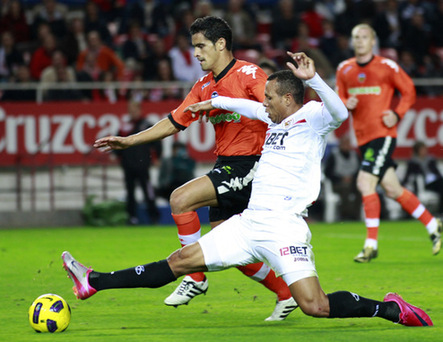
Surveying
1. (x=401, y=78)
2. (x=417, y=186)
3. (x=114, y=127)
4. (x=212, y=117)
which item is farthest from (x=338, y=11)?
(x=212, y=117)

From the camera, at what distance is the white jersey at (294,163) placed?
5539mm

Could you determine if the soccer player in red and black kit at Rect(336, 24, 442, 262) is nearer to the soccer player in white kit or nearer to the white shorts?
the soccer player in white kit

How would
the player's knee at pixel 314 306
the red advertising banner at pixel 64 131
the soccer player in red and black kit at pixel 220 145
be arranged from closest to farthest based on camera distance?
the player's knee at pixel 314 306 < the soccer player in red and black kit at pixel 220 145 < the red advertising banner at pixel 64 131

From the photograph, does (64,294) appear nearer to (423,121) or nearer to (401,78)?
(401,78)

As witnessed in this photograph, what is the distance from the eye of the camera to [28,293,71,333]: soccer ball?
18.1 ft

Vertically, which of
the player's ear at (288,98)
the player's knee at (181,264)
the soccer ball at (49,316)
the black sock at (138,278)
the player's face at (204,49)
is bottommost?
the soccer ball at (49,316)

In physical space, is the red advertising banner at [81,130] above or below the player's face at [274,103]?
below

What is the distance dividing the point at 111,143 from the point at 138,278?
1.12 metres

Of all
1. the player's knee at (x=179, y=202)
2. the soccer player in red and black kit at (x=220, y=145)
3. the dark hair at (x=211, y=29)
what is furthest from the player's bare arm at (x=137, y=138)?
the dark hair at (x=211, y=29)

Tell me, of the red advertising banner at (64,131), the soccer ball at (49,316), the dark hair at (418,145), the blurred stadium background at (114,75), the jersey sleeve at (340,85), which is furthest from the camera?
the dark hair at (418,145)

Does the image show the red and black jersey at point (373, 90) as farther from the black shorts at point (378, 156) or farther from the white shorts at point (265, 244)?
the white shorts at point (265, 244)

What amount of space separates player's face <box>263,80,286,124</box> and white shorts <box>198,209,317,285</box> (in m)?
0.65

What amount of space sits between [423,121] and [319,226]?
309cm

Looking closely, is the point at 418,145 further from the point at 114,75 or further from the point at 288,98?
the point at 288,98
